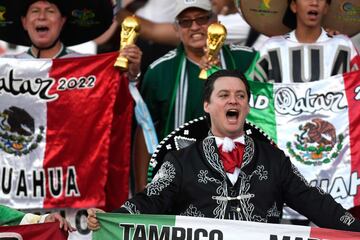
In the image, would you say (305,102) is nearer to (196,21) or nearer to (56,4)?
(196,21)

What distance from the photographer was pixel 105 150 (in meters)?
8.78

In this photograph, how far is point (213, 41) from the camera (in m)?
8.68

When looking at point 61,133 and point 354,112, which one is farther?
point 61,133

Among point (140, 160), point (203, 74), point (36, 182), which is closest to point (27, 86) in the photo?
point (36, 182)

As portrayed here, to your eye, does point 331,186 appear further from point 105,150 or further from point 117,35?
point 117,35

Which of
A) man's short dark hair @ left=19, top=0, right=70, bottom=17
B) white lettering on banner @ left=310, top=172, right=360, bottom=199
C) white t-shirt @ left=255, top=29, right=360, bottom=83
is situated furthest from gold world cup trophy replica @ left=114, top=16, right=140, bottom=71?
white lettering on banner @ left=310, top=172, right=360, bottom=199

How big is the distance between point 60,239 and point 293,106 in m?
2.32

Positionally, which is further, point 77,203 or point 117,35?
point 117,35

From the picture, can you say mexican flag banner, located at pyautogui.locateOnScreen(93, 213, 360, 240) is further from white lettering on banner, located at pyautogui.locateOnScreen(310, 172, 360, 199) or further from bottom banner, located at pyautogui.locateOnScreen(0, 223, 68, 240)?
white lettering on banner, located at pyautogui.locateOnScreen(310, 172, 360, 199)

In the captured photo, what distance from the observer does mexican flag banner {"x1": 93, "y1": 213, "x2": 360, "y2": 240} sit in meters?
6.89

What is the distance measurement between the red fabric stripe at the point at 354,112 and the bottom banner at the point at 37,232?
7.62ft

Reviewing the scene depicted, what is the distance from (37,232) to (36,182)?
5.89 ft

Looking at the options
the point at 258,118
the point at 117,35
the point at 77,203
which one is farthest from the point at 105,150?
the point at 117,35

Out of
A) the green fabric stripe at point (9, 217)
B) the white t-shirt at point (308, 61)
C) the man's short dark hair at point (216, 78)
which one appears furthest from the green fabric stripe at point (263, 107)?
the green fabric stripe at point (9, 217)
